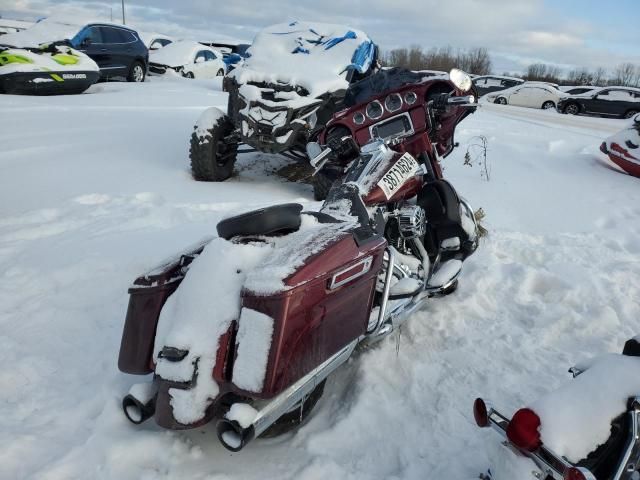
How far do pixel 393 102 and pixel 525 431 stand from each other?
91.0 inches

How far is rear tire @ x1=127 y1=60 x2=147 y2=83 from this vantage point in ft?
44.4

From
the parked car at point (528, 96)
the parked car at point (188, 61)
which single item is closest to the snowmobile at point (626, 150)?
the parked car at point (188, 61)

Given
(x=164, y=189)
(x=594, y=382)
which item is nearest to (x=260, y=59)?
(x=164, y=189)

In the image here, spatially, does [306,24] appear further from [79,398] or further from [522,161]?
[79,398]

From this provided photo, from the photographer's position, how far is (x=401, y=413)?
7.54ft

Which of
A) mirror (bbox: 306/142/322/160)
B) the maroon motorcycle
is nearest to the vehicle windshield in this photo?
mirror (bbox: 306/142/322/160)

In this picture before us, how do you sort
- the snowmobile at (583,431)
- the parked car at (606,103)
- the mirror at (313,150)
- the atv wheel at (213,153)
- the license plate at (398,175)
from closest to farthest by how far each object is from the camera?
the snowmobile at (583,431) < the license plate at (398,175) < the mirror at (313,150) < the atv wheel at (213,153) < the parked car at (606,103)

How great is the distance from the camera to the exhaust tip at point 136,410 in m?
1.93

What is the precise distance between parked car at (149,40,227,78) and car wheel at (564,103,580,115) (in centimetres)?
1259

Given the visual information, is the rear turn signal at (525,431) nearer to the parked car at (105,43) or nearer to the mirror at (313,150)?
the mirror at (313,150)

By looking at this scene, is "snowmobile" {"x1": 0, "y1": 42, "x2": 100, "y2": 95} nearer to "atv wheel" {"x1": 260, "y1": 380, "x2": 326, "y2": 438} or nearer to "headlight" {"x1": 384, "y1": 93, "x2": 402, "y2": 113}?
"headlight" {"x1": 384, "y1": 93, "x2": 402, "y2": 113}

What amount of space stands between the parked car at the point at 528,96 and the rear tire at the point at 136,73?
13.9 metres

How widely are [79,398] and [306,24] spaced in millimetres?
5094

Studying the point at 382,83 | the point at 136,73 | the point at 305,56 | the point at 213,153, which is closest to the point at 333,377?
the point at 382,83
